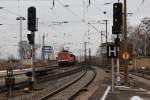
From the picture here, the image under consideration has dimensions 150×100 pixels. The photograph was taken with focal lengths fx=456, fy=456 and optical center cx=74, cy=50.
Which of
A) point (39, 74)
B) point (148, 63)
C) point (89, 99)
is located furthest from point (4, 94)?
point (148, 63)

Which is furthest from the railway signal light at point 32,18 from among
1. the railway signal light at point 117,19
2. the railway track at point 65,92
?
the railway signal light at point 117,19

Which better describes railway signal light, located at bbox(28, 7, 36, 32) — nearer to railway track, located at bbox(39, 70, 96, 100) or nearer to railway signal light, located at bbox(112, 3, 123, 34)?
railway track, located at bbox(39, 70, 96, 100)

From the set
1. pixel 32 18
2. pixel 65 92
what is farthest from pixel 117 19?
pixel 65 92

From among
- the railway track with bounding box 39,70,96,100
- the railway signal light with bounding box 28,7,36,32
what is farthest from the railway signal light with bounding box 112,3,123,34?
the railway signal light with bounding box 28,7,36,32

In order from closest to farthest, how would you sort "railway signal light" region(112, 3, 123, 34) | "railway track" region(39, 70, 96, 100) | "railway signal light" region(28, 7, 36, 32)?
"railway track" region(39, 70, 96, 100) → "railway signal light" region(112, 3, 123, 34) → "railway signal light" region(28, 7, 36, 32)

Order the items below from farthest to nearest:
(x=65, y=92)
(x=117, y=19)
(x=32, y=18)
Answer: (x=65, y=92), (x=32, y=18), (x=117, y=19)

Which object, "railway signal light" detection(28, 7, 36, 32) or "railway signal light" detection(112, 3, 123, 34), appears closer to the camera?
"railway signal light" detection(112, 3, 123, 34)

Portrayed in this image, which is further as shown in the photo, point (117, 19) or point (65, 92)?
point (65, 92)

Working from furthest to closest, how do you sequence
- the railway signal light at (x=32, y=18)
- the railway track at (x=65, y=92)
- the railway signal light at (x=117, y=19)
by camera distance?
the railway signal light at (x=32, y=18), the railway signal light at (x=117, y=19), the railway track at (x=65, y=92)

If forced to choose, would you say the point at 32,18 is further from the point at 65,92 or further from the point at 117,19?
the point at 117,19

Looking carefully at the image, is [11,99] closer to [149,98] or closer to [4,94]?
[4,94]

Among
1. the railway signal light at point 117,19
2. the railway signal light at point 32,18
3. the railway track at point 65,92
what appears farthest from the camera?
the railway signal light at point 32,18

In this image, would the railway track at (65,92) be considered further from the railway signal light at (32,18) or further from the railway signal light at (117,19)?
the railway signal light at (117,19)

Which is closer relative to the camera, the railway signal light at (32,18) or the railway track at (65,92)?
the railway track at (65,92)
